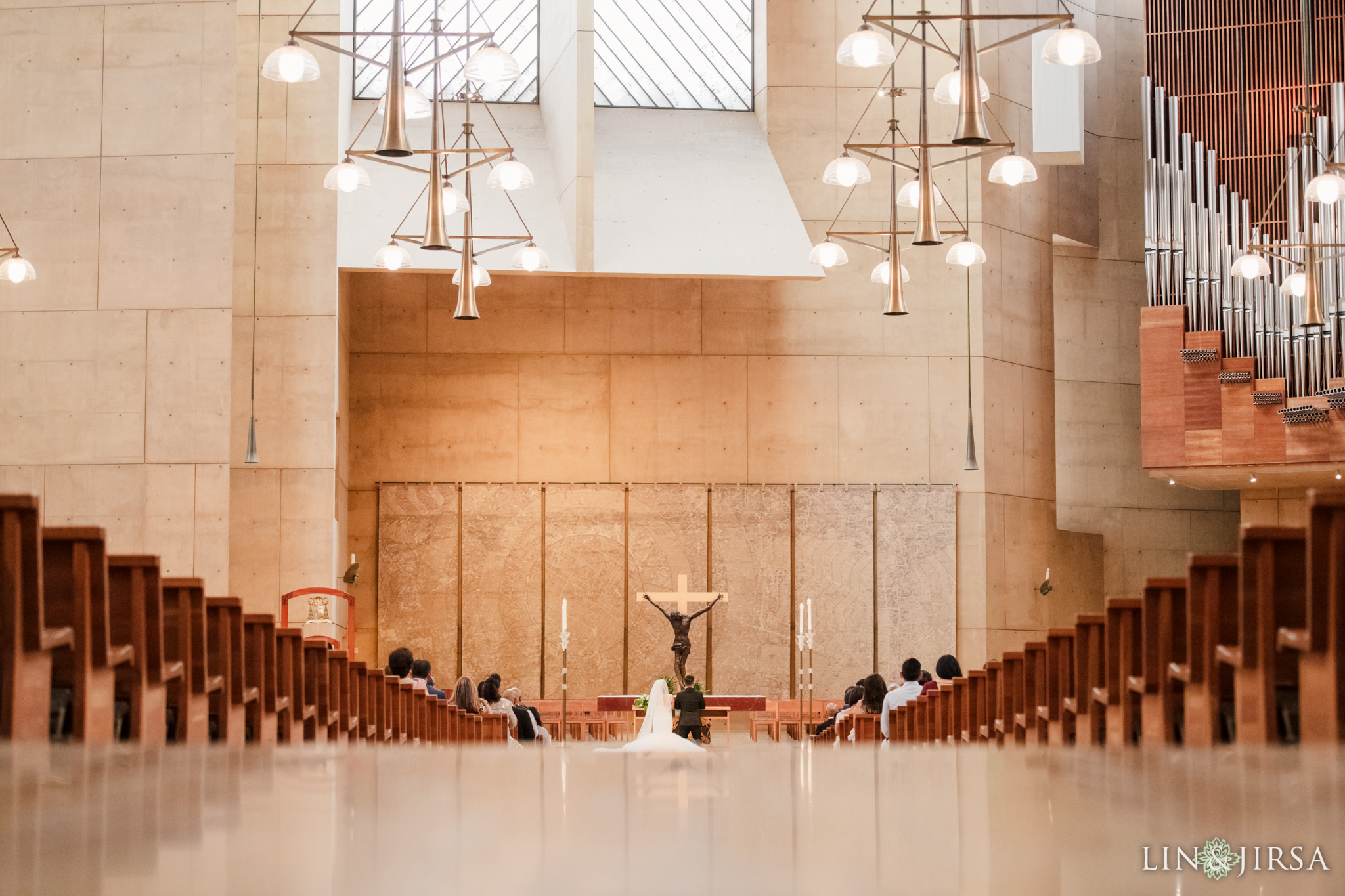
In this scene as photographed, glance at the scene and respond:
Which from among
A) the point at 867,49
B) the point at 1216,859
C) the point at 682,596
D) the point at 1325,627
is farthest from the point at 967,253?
the point at 1216,859

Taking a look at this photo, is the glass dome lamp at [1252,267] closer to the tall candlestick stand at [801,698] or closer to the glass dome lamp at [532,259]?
the tall candlestick stand at [801,698]

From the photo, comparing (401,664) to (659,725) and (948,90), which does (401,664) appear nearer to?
(659,725)

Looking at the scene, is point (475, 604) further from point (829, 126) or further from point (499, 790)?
point (499, 790)

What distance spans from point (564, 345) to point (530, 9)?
149 inches

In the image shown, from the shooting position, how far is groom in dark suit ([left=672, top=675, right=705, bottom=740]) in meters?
11.4

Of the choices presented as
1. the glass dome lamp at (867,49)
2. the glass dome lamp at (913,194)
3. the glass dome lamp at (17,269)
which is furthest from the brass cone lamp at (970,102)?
the glass dome lamp at (17,269)

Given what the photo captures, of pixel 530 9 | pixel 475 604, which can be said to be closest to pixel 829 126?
pixel 530 9

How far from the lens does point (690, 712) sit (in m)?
11.5

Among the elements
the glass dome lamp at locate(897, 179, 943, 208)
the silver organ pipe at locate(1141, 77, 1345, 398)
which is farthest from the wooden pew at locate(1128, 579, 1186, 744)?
the silver organ pipe at locate(1141, 77, 1345, 398)

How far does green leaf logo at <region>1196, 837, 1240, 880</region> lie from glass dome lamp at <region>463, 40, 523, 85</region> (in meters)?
5.70

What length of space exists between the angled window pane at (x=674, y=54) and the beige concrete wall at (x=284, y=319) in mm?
3383

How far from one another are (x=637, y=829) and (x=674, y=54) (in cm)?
1420

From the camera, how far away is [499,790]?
10.6 ft

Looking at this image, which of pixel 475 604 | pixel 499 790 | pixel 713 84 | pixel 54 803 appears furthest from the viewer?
pixel 713 84
